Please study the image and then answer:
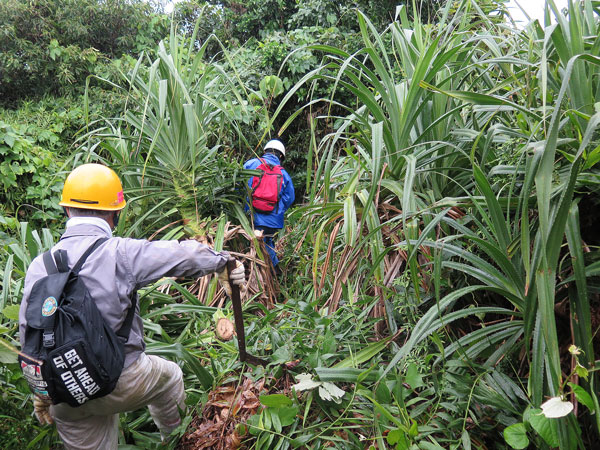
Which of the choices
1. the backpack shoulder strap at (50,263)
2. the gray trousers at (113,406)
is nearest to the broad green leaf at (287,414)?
the gray trousers at (113,406)

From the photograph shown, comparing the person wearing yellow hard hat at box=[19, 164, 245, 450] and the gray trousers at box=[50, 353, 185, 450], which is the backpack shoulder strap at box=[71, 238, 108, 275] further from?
the gray trousers at box=[50, 353, 185, 450]

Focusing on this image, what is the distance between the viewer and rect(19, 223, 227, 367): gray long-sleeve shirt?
2.10 metres

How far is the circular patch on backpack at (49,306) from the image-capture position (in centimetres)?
195

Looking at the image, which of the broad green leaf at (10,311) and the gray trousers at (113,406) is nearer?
the gray trousers at (113,406)

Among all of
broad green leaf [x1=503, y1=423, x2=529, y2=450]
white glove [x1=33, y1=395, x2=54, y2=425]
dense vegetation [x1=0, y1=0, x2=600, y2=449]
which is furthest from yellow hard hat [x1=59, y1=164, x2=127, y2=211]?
broad green leaf [x1=503, y1=423, x2=529, y2=450]

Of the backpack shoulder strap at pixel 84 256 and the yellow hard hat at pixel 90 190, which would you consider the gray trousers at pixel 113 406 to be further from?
the yellow hard hat at pixel 90 190

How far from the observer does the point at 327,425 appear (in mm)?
2262

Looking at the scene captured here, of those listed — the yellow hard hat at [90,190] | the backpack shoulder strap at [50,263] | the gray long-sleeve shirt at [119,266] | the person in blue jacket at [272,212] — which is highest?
the yellow hard hat at [90,190]

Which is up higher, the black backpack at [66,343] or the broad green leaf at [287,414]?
the black backpack at [66,343]

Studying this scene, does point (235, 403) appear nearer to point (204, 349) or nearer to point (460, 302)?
point (204, 349)

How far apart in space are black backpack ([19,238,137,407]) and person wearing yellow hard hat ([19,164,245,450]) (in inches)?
0.5

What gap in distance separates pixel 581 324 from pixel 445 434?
0.68m

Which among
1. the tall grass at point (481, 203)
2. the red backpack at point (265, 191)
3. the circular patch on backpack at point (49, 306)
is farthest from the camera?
the red backpack at point (265, 191)

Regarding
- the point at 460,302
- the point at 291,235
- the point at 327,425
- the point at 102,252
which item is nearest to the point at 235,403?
the point at 327,425
